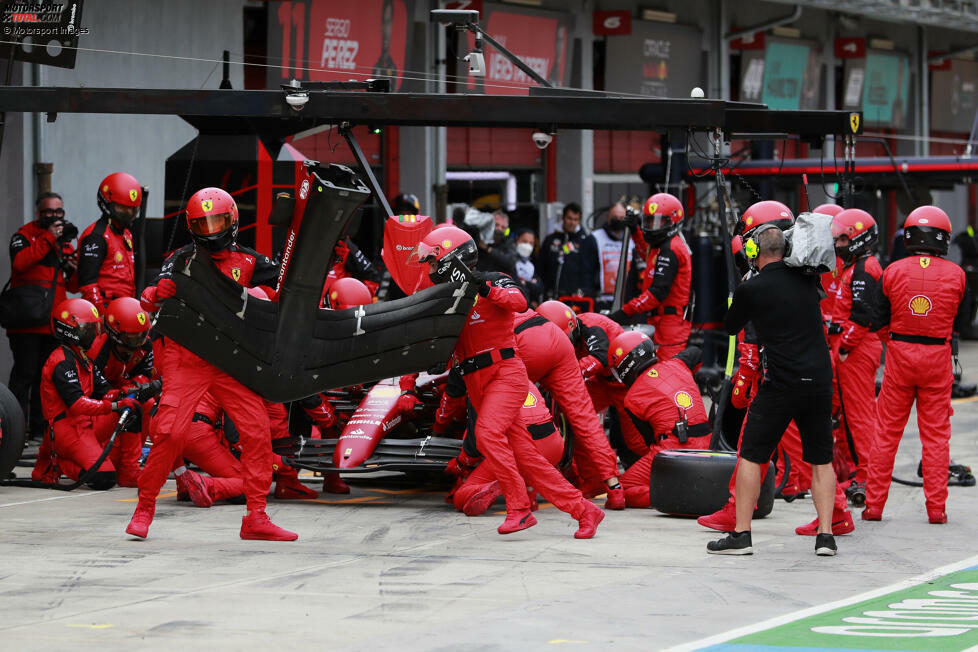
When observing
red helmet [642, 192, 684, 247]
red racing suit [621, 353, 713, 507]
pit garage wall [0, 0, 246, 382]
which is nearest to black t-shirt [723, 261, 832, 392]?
red racing suit [621, 353, 713, 507]

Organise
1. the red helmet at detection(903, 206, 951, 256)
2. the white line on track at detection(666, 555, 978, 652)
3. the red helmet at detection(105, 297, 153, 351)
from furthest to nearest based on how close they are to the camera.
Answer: the red helmet at detection(105, 297, 153, 351), the red helmet at detection(903, 206, 951, 256), the white line on track at detection(666, 555, 978, 652)

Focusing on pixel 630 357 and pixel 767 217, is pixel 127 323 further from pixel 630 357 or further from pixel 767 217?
pixel 767 217

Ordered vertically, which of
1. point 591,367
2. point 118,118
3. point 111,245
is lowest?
point 591,367

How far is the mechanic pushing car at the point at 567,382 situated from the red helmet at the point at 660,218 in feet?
8.49

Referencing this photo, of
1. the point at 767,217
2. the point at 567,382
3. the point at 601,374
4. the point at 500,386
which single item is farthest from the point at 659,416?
the point at 767,217

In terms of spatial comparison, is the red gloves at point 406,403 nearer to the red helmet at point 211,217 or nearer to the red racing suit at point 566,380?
the red racing suit at point 566,380

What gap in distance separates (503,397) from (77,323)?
351 cm

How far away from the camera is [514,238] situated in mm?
17469

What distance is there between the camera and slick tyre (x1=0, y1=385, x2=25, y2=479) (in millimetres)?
9875

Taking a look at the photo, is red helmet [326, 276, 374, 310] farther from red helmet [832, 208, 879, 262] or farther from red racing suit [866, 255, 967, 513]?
red racing suit [866, 255, 967, 513]

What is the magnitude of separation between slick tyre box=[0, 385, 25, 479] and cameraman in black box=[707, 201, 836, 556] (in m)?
4.97

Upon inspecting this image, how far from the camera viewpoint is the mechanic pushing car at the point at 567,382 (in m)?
9.18

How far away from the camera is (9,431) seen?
990 cm

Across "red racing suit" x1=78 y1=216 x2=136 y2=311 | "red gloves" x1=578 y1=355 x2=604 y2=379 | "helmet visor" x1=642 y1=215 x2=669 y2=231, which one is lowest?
"red gloves" x1=578 y1=355 x2=604 y2=379
